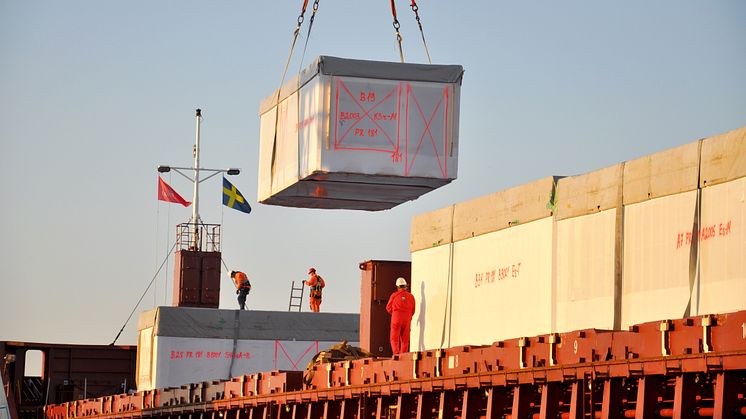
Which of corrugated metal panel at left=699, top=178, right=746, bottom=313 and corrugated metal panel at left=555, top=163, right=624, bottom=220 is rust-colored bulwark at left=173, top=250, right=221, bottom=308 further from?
corrugated metal panel at left=699, top=178, right=746, bottom=313

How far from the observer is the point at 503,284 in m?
20.8

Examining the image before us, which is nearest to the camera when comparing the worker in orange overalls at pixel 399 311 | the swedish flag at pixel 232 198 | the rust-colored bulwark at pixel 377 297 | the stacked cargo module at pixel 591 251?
the stacked cargo module at pixel 591 251

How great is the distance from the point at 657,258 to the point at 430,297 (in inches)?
257

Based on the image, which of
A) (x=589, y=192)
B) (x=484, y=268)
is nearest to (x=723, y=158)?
(x=589, y=192)

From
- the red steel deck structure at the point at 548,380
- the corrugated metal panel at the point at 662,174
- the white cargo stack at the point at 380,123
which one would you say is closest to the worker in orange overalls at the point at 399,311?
the red steel deck structure at the point at 548,380

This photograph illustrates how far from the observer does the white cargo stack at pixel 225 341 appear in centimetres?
3284

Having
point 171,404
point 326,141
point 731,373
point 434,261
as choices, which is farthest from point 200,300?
point 731,373

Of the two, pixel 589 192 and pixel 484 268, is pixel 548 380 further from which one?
pixel 484 268

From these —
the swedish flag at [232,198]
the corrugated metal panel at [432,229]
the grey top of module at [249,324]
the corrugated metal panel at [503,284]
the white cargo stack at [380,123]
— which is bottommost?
the grey top of module at [249,324]

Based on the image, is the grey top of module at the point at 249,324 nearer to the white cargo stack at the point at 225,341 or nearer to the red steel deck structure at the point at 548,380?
the white cargo stack at the point at 225,341

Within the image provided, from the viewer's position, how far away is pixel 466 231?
22.3 m

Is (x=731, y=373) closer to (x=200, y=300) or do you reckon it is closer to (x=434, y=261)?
(x=434, y=261)

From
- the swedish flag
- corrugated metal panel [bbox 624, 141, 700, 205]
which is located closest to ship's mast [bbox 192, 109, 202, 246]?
the swedish flag

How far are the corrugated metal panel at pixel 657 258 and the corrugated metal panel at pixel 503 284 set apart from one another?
188 centimetres
